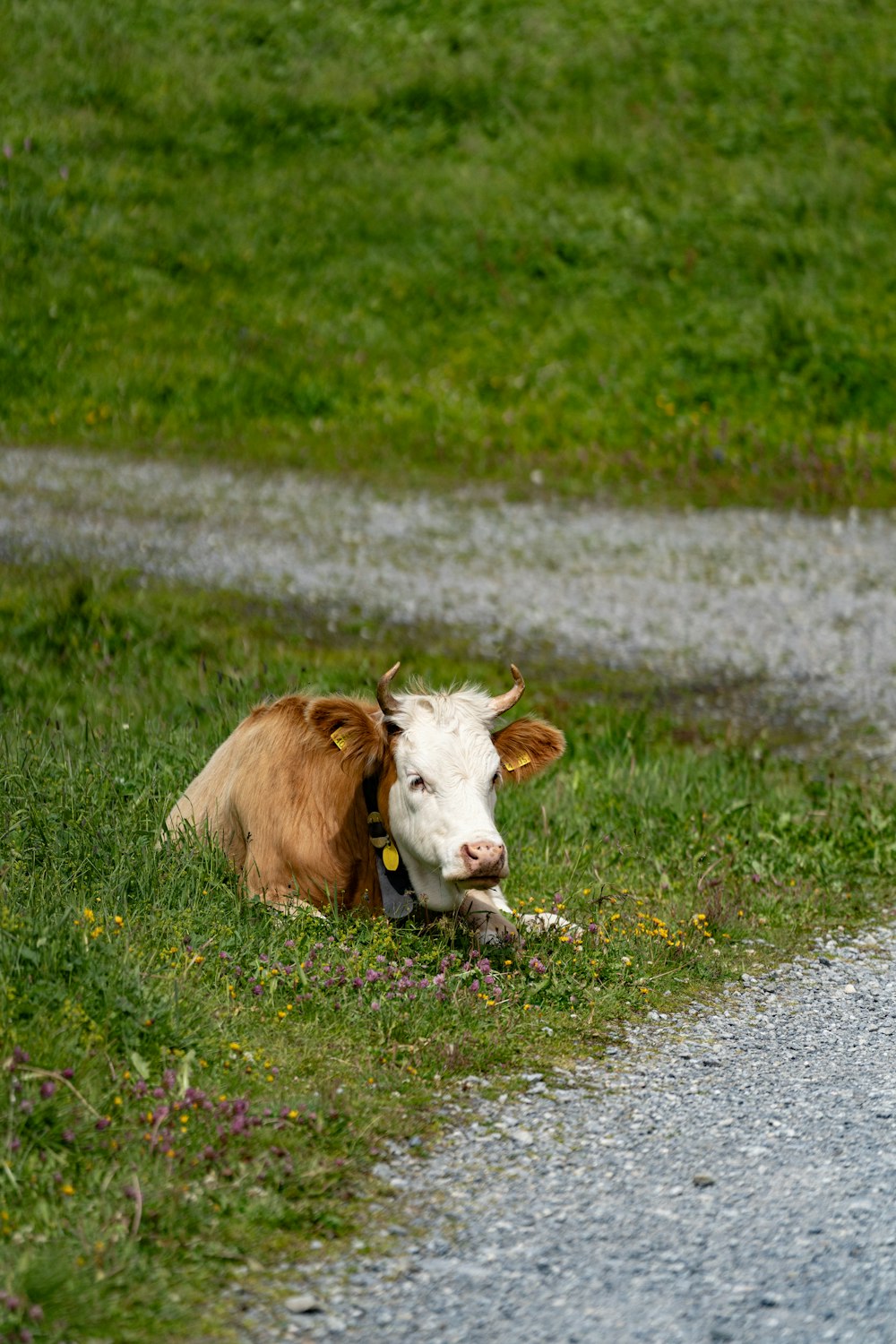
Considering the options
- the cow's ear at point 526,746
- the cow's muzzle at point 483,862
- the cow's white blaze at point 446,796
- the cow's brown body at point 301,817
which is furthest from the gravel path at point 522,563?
the cow's muzzle at point 483,862

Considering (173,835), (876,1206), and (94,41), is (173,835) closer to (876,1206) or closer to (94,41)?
(876,1206)

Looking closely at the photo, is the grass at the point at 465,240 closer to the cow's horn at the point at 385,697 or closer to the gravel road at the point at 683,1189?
the gravel road at the point at 683,1189

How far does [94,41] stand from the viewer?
922 inches

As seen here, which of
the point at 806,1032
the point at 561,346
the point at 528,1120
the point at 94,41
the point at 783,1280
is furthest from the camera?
the point at 94,41

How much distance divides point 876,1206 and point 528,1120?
1191 millimetres

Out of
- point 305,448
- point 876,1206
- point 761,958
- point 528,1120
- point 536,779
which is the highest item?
point 876,1206

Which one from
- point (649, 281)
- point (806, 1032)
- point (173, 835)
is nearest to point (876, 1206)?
point (806, 1032)

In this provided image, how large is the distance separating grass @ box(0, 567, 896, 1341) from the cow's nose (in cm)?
51

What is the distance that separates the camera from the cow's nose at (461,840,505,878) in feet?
19.6

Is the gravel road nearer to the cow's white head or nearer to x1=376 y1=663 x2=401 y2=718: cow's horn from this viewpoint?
the cow's white head

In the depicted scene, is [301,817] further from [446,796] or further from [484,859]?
[484,859]

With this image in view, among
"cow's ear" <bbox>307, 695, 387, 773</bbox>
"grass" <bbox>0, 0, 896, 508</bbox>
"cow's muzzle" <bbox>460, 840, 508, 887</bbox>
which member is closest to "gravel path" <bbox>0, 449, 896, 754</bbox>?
"grass" <bbox>0, 0, 896, 508</bbox>

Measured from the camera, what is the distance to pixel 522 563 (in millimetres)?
14961

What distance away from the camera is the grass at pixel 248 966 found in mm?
4379
